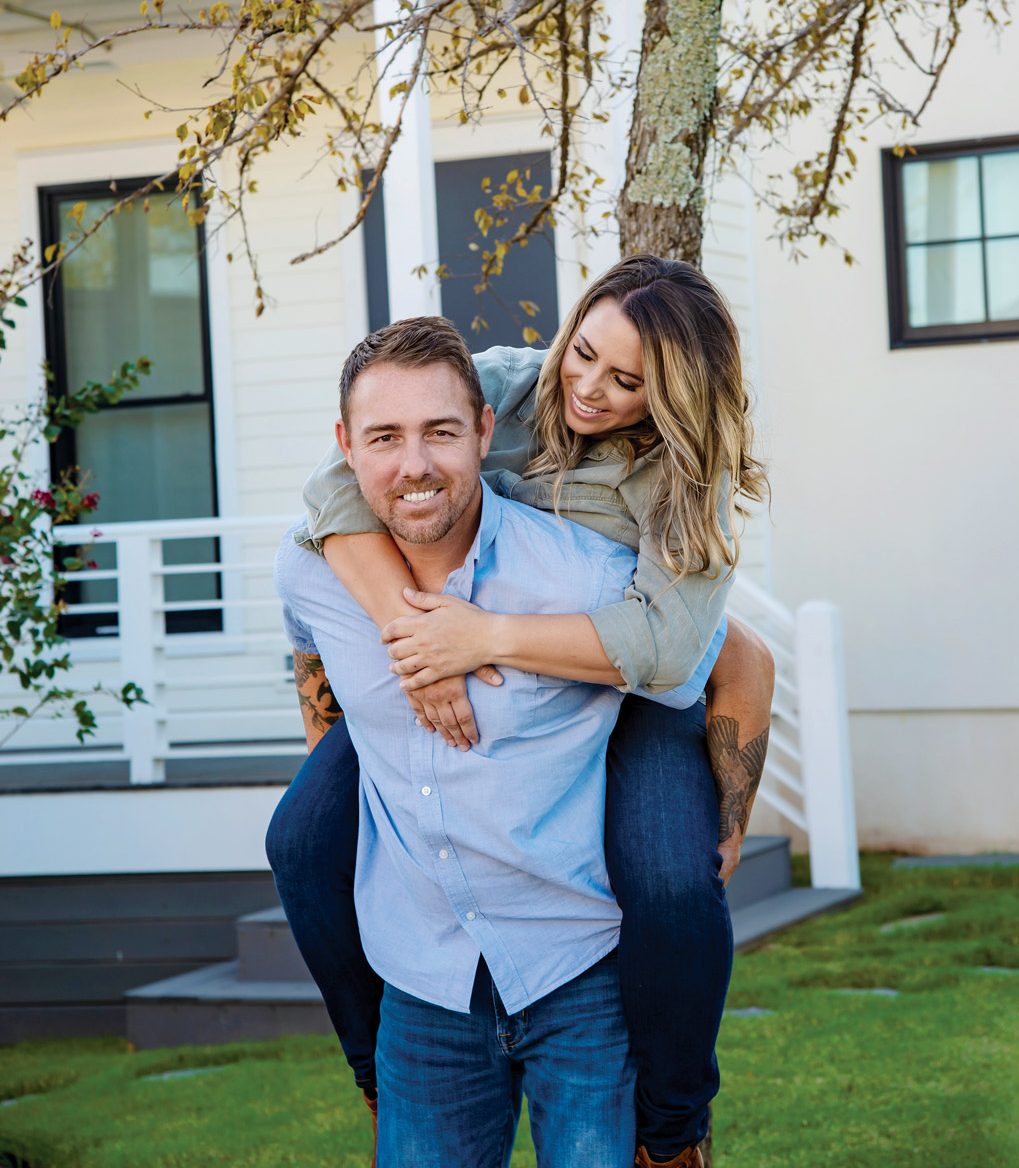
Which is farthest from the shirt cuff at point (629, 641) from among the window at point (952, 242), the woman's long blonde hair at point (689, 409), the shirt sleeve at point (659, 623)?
the window at point (952, 242)

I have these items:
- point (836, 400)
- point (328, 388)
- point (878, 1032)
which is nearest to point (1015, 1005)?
point (878, 1032)

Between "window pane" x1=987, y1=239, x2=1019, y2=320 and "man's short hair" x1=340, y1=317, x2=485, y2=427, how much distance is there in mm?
6353

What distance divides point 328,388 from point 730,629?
530cm

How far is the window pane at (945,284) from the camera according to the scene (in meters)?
8.12

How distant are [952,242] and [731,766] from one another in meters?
6.34

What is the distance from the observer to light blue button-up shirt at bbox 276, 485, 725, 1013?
2.26m

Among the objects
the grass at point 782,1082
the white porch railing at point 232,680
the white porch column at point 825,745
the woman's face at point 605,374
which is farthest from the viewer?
the white porch column at point 825,745

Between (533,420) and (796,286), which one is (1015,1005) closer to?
(533,420)

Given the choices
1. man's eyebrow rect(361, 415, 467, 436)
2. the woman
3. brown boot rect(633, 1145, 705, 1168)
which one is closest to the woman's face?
the woman

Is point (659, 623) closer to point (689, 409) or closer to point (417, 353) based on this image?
point (689, 409)

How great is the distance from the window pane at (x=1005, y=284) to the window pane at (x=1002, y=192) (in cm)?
9

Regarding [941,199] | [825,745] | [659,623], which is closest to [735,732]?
[659,623]

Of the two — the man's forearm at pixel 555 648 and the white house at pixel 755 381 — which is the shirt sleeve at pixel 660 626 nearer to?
the man's forearm at pixel 555 648

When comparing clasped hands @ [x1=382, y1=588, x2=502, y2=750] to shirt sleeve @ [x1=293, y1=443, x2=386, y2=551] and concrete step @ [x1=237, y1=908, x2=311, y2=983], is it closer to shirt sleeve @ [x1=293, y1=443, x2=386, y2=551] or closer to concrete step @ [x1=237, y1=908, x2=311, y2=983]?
shirt sleeve @ [x1=293, y1=443, x2=386, y2=551]
